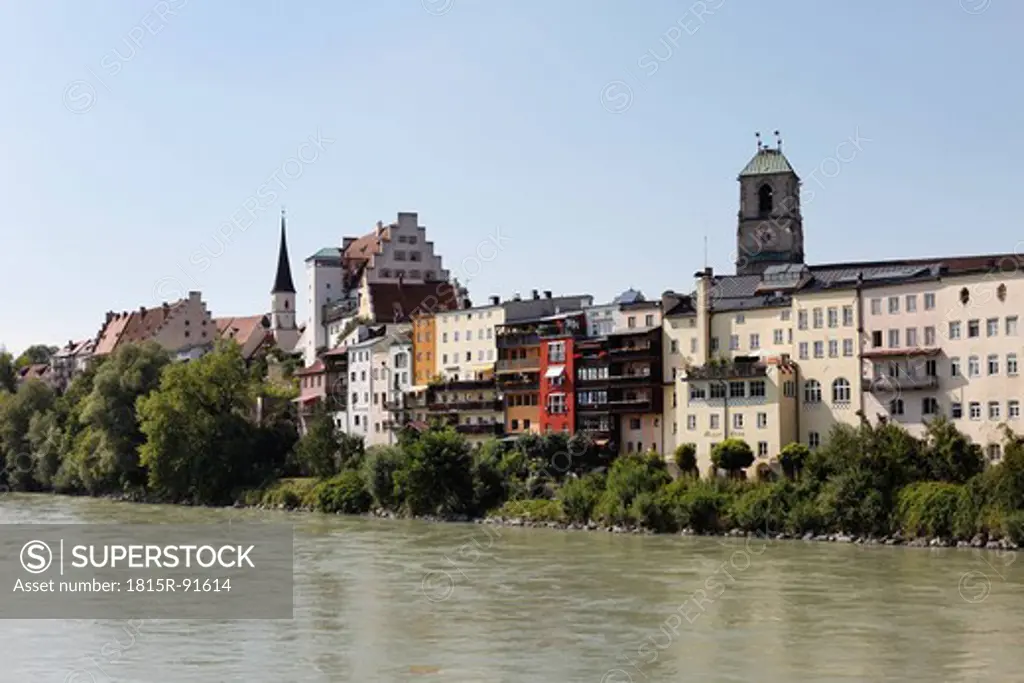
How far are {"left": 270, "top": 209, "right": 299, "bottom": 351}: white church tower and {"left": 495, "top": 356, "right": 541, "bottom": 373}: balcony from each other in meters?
41.5

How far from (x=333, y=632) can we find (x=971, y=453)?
88.0ft

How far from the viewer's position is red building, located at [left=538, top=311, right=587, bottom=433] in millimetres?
67875

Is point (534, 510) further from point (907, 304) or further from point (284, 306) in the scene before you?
point (284, 306)

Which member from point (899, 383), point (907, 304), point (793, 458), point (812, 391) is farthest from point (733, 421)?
point (907, 304)

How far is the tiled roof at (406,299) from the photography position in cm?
9175

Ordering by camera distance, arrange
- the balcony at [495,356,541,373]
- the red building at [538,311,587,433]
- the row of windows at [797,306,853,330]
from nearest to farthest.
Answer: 1. the row of windows at [797,306,853,330]
2. the red building at [538,311,587,433]
3. the balcony at [495,356,541,373]

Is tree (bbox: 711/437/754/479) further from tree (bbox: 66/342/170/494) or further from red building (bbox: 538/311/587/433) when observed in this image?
tree (bbox: 66/342/170/494)

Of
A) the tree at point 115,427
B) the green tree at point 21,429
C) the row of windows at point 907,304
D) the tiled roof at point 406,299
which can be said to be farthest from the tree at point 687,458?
the green tree at point 21,429

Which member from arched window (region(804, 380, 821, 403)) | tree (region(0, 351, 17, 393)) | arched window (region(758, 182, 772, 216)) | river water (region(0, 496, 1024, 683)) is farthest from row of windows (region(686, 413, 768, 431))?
tree (region(0, 351, 17, 393))

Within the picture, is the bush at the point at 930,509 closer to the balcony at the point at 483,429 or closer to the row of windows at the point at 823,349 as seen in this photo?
the row of windows at the point at 823,349

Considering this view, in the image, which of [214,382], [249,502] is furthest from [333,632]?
[214,382]

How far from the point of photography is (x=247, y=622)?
35.0m

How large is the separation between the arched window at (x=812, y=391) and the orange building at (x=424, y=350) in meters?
25.7

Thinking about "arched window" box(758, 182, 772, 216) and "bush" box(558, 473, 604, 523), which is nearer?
"bush" box(558, 473, 604, 523)
